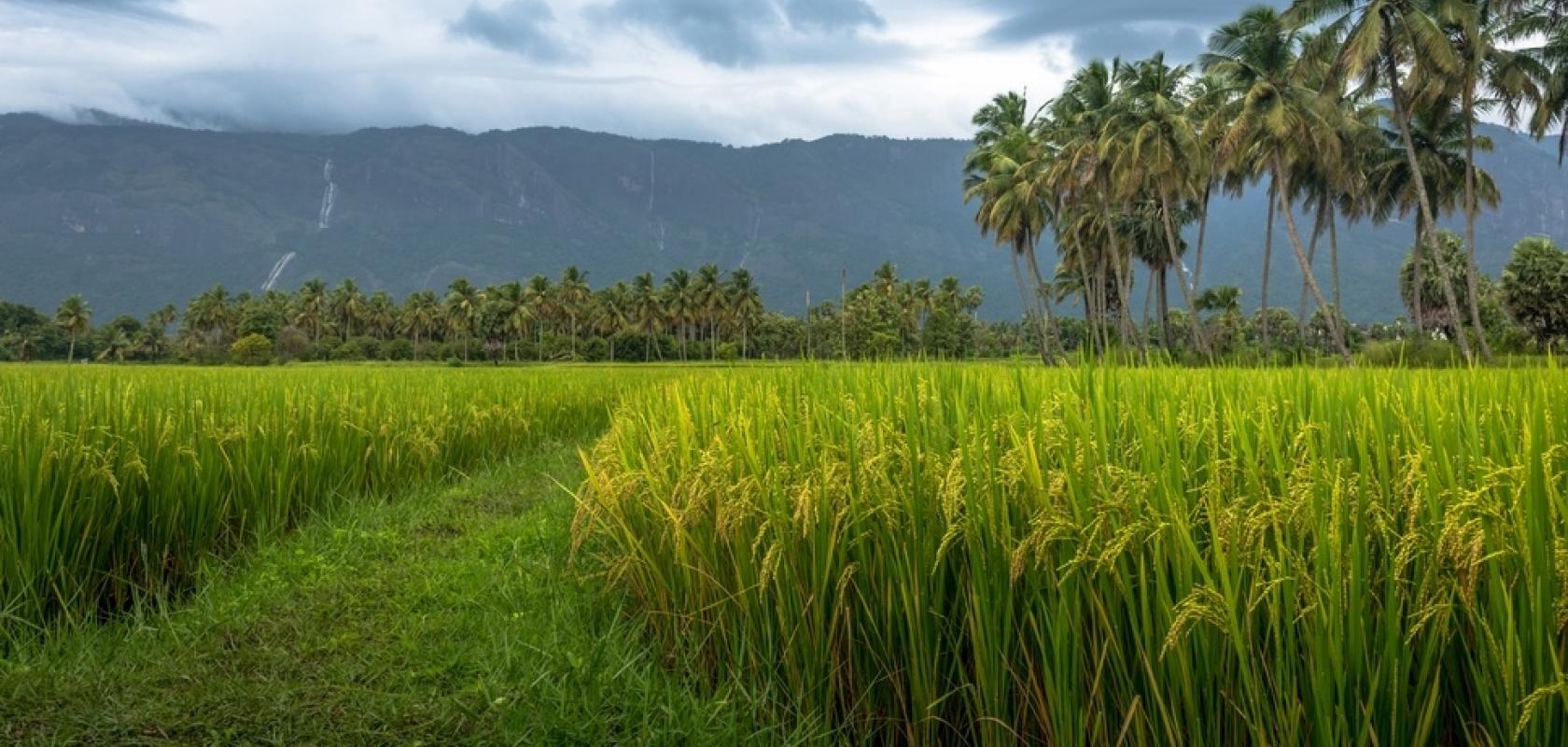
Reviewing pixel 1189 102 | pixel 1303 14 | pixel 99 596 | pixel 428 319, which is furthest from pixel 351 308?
pixel 99 596

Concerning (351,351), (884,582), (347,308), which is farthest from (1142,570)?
(347,308)

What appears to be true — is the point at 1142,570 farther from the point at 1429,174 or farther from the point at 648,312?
the point at 648,312

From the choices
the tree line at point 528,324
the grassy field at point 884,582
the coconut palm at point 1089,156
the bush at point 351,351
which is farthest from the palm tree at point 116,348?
the grassy field at point 884,582

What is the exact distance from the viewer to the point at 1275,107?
31.4m

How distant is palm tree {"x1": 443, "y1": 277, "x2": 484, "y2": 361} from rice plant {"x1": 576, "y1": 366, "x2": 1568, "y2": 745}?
330ft

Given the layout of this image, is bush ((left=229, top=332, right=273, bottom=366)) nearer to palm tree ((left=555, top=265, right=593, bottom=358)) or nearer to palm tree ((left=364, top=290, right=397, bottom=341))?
palm tree ((left=555, top=265, right=593, bottom=358))

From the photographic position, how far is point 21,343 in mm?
94000

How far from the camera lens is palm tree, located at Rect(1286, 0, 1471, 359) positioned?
2714 cm

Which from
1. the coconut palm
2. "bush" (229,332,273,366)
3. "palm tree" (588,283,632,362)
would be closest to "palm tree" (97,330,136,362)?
"bush" (229,332,273,366)

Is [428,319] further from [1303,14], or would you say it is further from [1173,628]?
[1173,628]

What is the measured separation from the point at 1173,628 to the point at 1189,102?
4515 centimetres

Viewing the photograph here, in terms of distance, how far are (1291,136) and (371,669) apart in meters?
35.8

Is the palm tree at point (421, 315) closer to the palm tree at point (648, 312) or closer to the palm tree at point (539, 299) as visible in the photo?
the palm tree at point (539, 299)

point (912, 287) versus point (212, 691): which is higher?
point (912, 287)
